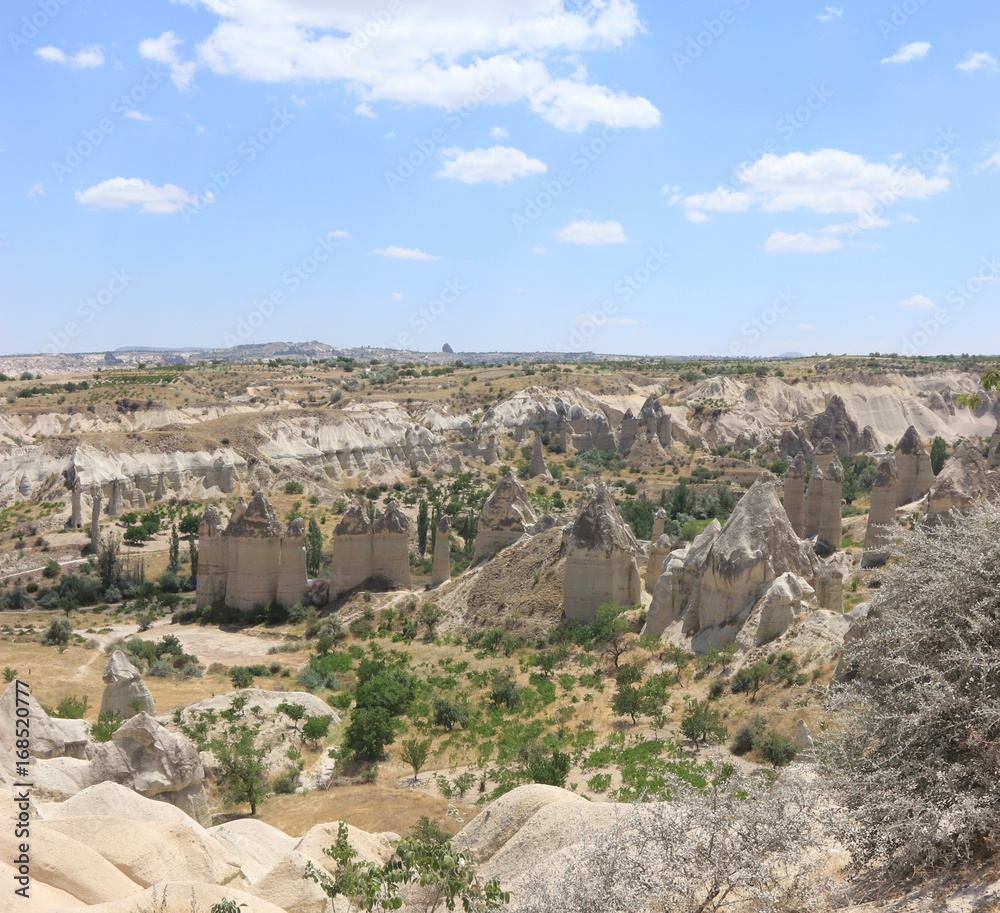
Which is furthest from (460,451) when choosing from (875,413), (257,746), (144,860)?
(144,860)

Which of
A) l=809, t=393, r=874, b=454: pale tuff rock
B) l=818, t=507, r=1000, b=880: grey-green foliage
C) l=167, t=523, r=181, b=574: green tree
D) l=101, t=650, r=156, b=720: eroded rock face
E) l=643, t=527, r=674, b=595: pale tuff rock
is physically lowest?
l=167, t=523, r=181, b=574: green tree

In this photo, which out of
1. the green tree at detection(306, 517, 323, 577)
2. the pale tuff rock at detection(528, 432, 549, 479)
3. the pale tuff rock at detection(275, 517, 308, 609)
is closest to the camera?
the pale tuff rock at detection(275, 517, 308, 609)

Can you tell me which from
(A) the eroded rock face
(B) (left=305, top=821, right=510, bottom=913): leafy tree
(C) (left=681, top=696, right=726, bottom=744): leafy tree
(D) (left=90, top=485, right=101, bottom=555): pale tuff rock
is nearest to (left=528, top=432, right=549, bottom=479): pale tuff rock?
(D) (left=90, top=485, right=101, bottom=555): pale tuff rock

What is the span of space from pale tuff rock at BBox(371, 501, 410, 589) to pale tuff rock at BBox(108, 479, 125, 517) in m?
24.5

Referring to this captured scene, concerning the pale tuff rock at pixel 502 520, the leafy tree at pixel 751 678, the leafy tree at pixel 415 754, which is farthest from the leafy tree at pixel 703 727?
the pale tuff rock at pixel 502 520

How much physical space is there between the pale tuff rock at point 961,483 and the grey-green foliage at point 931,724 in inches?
716

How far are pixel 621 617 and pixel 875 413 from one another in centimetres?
7297

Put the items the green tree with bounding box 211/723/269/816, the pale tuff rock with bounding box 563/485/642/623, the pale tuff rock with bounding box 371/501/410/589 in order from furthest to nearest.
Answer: the pale tuff rock with bounding box 371/501/410/589, the pale tuff rock with bounding box 563/485/642/623, the green tree with bounding box 211/723/269/816

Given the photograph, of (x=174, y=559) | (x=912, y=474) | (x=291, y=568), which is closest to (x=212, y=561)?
(x=291, y=568)

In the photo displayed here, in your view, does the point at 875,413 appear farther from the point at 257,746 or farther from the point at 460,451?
the point at 257,746

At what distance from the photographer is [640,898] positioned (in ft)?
21.9

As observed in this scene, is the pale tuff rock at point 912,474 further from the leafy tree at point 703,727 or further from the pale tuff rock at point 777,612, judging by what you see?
the leafy tree at point 703,727

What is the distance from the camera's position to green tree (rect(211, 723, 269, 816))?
53.0 feet

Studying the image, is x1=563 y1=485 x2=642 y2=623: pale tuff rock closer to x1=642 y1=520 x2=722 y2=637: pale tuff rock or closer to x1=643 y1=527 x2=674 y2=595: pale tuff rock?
x1=643 y1=527 x2=674 y2=595: pale tuff rock
